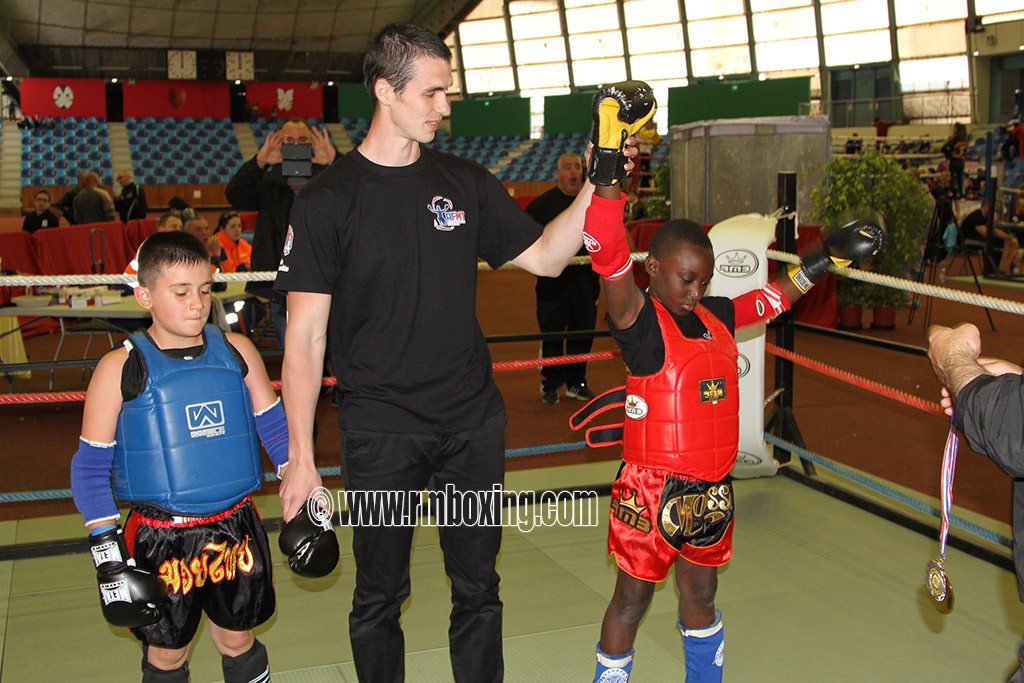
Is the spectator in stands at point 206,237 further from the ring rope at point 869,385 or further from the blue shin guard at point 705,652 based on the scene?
the blue shin guard at point 705,652

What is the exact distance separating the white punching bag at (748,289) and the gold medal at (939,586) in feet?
6.10

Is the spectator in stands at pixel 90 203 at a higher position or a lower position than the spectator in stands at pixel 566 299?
higher

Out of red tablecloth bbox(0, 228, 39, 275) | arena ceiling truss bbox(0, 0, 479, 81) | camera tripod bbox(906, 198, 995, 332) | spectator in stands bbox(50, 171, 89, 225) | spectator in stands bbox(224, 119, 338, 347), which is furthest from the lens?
arena ceiling truss bbox(0, 0, 479, 81)

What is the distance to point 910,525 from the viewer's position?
3.96 metres

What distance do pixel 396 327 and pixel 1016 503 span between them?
131cm

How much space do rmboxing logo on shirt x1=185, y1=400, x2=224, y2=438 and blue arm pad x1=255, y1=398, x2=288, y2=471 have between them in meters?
0.13

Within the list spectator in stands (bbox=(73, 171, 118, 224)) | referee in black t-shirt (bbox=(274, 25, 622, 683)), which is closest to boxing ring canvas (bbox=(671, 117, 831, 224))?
spectator in stands (bbox=(73, 171, 118, 224))

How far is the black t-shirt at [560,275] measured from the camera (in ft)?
21.1

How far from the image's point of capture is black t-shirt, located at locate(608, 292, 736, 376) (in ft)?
8.07

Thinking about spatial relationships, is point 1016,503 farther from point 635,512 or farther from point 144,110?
point 144,110

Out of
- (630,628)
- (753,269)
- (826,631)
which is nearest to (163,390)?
(630,628)

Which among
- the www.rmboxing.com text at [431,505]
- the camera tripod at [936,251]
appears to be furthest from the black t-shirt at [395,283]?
the camera tripod at [936,251]

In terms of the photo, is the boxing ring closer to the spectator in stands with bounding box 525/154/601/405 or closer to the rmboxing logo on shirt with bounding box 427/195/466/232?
the rmboxing logo on shirt with bounding box 427/195/466/232

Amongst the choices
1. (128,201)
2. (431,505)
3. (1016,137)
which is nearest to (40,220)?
(128,201)
